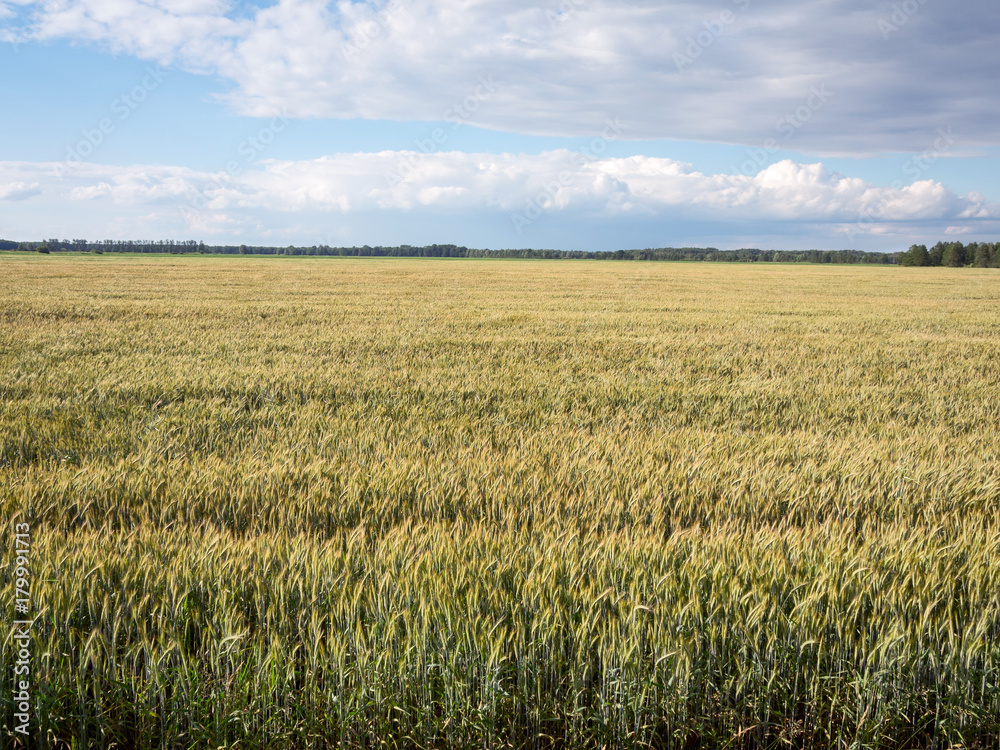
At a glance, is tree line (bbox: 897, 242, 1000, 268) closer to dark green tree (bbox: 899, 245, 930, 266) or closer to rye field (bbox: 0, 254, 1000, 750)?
dark green tree (bbox: 899, 245, 930, 266)

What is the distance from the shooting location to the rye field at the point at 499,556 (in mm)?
2375

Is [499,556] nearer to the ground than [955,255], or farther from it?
nearer to the ground

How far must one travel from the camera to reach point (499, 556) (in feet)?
10.9

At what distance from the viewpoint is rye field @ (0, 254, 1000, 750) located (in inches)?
93.5

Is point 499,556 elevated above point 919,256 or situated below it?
below

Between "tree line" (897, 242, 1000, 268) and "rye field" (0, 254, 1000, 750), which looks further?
"tree line" (897, 242, 1000, 268)

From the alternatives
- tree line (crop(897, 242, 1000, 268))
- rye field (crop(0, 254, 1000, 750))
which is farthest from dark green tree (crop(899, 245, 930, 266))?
rye field (crop(0, 254, 1000, 750))

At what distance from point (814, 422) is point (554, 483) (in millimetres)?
4324

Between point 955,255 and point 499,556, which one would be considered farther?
point 955,255

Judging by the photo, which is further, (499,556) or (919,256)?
(919,256)

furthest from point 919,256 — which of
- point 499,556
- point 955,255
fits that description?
point 499,556

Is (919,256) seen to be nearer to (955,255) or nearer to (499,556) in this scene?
(955,255)

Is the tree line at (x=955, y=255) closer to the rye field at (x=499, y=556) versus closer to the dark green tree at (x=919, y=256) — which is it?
the dark green tree at (x=919, y=256)

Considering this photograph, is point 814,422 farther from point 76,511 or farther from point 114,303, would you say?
point 114,303
